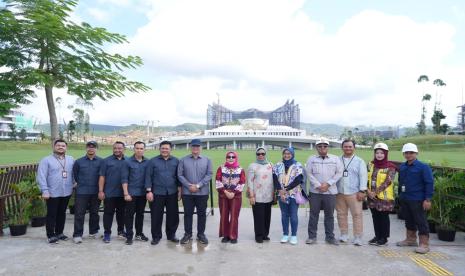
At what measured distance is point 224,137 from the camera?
356ft

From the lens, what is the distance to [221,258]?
16.7ft

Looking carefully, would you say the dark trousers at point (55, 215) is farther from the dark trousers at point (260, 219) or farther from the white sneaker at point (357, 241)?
the white sneaker at point (357, 241)

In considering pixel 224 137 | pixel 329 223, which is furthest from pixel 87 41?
pixel 224 137

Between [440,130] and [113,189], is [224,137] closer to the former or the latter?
[440,130]

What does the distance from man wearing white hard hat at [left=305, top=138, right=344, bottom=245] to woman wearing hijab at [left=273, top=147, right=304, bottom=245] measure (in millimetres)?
245

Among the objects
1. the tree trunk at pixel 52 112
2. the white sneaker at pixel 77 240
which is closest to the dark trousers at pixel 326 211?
the white sneaker at pixel 77 240

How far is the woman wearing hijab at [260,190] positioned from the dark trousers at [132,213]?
5.97 ft

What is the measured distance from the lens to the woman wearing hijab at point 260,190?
19.5 ft

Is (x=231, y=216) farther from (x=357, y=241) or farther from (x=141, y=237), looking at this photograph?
(x=357, y=241)

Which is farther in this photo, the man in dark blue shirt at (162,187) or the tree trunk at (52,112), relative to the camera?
the tree trunk at (52,112)

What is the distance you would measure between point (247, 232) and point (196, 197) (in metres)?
1.35

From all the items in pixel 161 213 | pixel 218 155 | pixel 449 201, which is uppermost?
pixel 449 201

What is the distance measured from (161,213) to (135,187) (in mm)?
598

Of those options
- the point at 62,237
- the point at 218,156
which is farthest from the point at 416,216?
the point at 218,156
